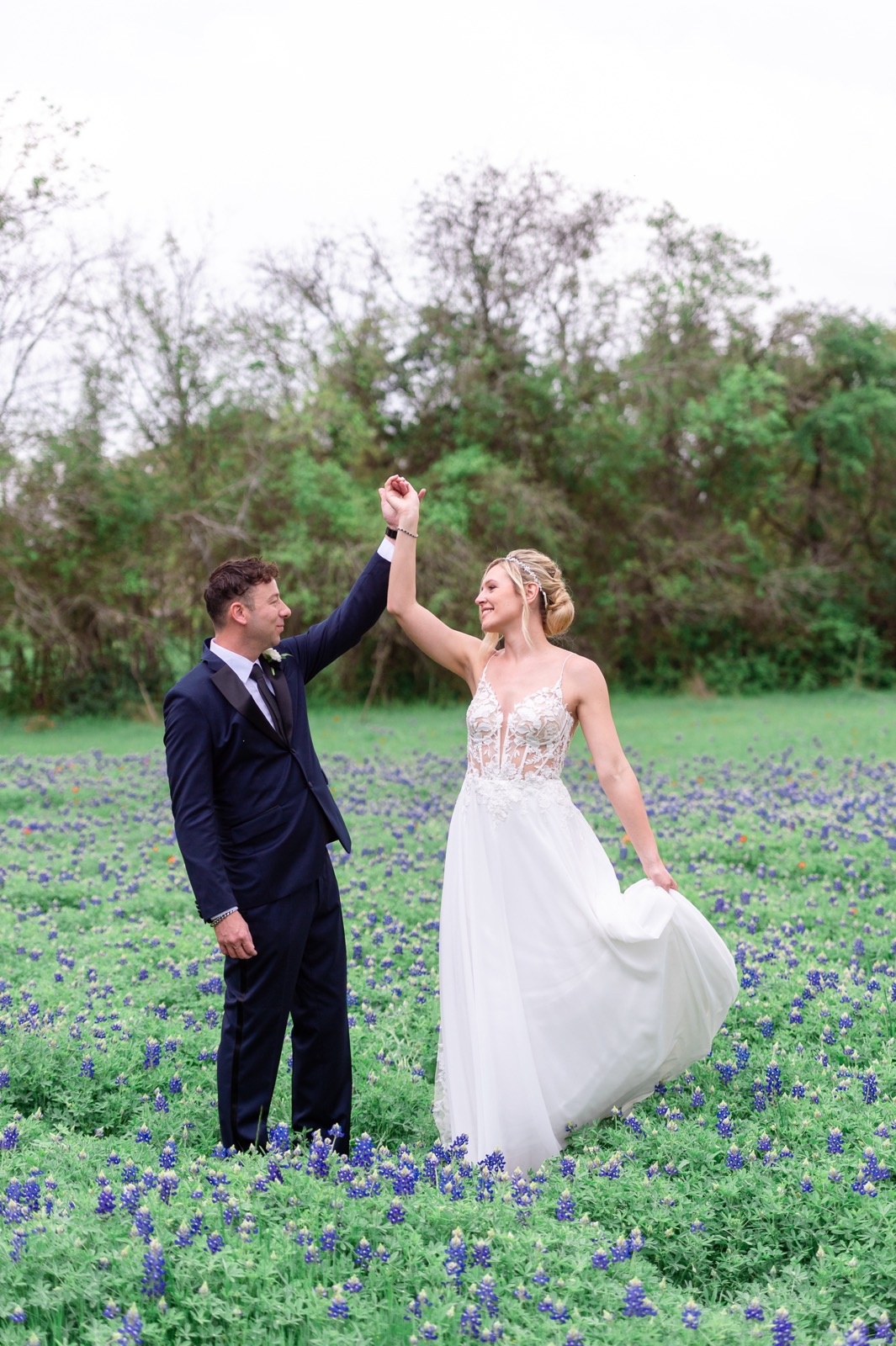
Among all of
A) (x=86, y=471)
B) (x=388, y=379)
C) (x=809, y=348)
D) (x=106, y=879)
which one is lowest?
(x=106, y=879)

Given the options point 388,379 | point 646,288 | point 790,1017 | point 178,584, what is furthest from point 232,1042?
point 646,288

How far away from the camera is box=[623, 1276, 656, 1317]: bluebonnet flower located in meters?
2.89

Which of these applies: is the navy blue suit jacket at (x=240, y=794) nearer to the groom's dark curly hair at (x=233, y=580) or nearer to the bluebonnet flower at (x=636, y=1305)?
the groom's dark curly hair at (x=233, y=580)

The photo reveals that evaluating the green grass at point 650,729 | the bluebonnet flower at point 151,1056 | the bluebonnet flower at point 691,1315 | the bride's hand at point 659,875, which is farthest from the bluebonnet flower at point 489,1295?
the green grass at point 650,729

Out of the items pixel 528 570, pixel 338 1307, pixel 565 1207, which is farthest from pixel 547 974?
pixel 338 1307

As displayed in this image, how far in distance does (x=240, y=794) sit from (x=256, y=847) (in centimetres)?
21

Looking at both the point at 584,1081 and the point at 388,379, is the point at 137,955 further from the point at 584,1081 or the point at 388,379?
the point at 388,379

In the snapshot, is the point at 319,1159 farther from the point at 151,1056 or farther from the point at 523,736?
the point at 523,736

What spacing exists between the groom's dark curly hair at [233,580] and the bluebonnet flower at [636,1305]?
2.53 metres

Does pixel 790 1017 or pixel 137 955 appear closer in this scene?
pixel 790 1017

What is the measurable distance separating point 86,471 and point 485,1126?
19692mm

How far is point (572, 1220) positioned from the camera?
341 cm

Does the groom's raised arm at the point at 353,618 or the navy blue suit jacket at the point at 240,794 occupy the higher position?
the groom's raised arm at the point at 353,618

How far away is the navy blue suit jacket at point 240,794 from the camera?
3.99m
